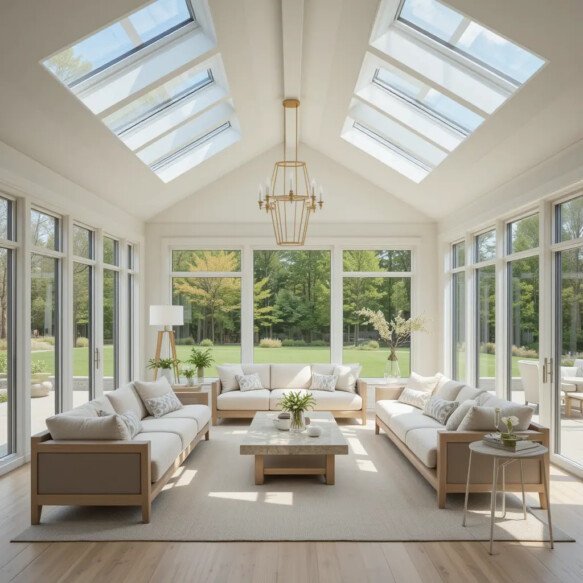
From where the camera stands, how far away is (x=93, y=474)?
4074mm

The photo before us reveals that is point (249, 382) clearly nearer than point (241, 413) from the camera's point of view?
No

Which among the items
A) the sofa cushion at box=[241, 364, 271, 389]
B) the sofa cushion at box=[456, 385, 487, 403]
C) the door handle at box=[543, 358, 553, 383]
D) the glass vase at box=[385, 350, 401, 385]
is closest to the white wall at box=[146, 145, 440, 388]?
the glass vase at box=[385, 350, 401, 385]

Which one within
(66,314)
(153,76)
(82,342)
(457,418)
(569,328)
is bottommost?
(457,418)

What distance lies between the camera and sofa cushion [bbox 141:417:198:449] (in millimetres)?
5230

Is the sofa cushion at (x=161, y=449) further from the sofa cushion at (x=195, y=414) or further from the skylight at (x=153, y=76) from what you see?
the skylight at (x=153, y=76)

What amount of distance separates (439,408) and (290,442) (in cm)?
170

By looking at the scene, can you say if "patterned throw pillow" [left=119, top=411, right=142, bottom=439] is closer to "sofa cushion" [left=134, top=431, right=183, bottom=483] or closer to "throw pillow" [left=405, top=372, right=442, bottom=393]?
"sofa cushion" [left=134, top=431, right=183, bottom=483]

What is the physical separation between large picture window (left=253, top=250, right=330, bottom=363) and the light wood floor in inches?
232

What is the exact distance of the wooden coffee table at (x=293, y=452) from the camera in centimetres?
500

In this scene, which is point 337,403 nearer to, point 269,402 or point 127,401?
point 269,402

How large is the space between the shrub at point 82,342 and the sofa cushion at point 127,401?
130cm

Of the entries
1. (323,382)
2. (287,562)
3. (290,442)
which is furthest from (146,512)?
(323,382)

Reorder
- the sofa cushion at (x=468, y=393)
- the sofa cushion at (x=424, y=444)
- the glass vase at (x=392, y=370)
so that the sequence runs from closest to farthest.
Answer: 1. the sofa cushion at (x=424, y=444)
2. the sofa cushion at (x=468, y=393)
3. the glass vase at (x=392, y=370)

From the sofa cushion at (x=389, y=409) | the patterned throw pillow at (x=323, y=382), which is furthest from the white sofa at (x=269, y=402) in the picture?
the sofa cushion at (x=389, y=409)
